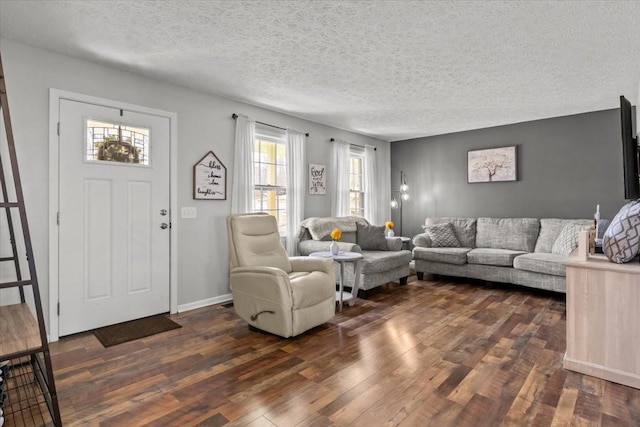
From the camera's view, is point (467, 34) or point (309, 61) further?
point (309, 61)

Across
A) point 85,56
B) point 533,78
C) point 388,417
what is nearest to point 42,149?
point 85,56

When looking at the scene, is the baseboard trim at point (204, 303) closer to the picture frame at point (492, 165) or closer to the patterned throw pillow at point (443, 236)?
the patterned throw pillow at point (443, 236)

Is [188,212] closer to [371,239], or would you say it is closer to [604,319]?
[371,239]

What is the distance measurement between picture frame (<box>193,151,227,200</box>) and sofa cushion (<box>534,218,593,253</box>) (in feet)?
13.6

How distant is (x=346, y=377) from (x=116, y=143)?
281 cm

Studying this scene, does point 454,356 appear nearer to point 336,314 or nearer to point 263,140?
point 336,314

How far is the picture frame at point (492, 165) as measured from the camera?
5223mm

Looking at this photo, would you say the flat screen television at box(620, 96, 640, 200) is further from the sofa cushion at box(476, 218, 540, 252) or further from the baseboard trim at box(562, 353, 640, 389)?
the sofa cushion at box(476, 218, 540, 252)

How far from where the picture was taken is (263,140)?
448 centimetres

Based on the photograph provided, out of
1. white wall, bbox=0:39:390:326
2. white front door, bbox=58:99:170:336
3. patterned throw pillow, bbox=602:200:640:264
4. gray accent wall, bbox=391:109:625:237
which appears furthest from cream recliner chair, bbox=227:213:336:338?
gray accent wall, bbox=391:109:625:237

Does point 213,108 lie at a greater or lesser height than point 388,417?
greater

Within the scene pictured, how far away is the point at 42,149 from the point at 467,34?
3422 mm

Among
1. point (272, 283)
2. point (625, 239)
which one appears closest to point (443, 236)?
point (625, 239)

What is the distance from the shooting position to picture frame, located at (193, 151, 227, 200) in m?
3.71
